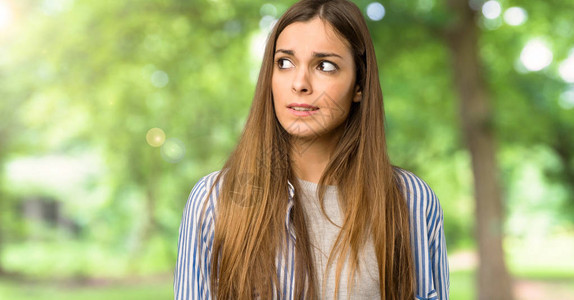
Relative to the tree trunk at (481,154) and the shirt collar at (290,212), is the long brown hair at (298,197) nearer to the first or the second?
the shirt collar at (290,212)

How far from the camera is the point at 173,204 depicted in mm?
13742

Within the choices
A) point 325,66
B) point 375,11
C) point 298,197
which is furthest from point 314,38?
point 375,11

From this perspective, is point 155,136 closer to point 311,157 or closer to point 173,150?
point 173,150

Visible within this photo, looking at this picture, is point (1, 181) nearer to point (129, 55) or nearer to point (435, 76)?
point (129, 55)

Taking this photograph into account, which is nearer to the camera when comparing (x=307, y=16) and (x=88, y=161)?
(x=307, y=16)

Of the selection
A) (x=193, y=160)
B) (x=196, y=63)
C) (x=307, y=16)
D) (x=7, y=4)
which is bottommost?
(x=307, y=16)

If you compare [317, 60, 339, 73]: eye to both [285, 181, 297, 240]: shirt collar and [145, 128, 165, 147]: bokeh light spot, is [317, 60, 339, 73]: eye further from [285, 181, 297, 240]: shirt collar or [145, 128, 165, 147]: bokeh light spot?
[145, 128, 165, 147]: bokeh light spot

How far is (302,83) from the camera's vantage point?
5.19 feet

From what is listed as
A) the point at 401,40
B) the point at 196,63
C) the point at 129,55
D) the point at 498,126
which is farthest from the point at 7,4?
the point at 498,126

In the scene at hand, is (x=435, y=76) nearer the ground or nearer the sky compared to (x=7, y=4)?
nearer the ground

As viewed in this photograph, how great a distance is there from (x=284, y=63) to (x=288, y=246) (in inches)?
19.5

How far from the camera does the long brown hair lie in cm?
160

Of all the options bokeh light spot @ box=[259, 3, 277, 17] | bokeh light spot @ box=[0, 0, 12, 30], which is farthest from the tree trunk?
bokeh light spot @ box=[0, 0, 12, 30]

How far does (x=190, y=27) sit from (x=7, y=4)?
187 inches
